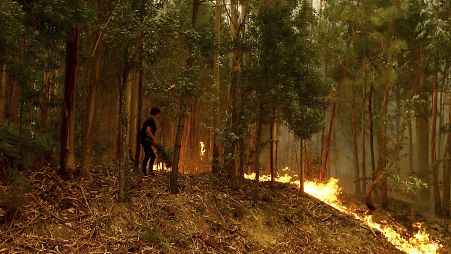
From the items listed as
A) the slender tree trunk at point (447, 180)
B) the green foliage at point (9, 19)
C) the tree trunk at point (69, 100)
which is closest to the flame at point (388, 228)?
the slender tree trunk at point (447, 180)

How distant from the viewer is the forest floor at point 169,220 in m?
6.61

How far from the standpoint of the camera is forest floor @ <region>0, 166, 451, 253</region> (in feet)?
21.7

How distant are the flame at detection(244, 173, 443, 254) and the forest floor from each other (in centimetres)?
86

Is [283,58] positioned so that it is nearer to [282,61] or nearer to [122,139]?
[282,61]

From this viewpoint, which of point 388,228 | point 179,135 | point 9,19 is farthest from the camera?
point 388,228

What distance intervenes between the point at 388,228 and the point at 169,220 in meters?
8.69

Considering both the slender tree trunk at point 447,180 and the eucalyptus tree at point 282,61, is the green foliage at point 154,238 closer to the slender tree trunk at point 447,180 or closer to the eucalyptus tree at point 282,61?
the eucalyptus tree at point 282,61

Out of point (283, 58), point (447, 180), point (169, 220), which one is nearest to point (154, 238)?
point (169, 220)

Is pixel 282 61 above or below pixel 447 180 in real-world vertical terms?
above

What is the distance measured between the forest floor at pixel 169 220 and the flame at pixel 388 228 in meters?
0.86

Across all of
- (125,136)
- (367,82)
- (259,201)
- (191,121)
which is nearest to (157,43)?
(125,136)

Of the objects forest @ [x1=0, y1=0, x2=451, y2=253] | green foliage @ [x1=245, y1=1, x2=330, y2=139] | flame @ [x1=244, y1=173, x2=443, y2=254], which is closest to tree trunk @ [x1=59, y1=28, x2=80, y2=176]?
forest @ [x1=0, y1=0, x2=451, y2=253]

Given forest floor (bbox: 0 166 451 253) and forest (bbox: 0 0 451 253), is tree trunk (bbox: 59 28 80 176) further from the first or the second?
forest floor (bbox: 0 166 451 253)

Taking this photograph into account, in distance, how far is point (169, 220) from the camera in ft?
27.5
